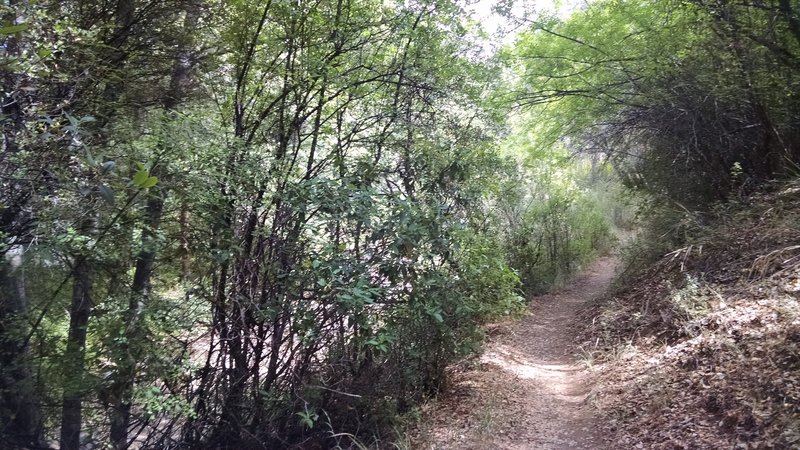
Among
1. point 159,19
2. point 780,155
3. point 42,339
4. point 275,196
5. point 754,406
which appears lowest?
point 754,406

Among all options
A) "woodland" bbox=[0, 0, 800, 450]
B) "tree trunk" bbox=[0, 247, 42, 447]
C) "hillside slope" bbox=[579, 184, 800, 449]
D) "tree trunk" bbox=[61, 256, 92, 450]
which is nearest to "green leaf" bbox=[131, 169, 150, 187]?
"woodland" bbox=[0, 0, 800, 450]

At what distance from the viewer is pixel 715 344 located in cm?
568

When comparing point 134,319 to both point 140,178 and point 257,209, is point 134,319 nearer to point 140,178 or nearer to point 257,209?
point 257,209

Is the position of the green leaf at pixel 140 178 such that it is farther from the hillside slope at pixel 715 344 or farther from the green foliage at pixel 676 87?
the green foliage at pixel 676 87

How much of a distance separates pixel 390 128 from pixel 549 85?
5840 millimetres

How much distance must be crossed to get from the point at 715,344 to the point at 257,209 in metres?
4.99

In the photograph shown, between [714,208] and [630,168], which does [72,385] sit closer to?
[714,208]

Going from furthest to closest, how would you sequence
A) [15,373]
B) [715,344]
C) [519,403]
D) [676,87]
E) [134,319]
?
[676,87]
[519,403]
[15,373]
[715,344]
[134,319]

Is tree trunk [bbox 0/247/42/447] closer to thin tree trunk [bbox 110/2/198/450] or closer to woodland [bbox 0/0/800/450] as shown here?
woodland [bbox 0/0/800/450]

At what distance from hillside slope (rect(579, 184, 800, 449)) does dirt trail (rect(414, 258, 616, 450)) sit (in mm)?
330

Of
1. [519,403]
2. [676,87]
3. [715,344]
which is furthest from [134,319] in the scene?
[676,87]

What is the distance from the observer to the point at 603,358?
8.09 metres

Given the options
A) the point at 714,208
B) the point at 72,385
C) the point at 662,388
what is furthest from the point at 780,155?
the point at 72,385

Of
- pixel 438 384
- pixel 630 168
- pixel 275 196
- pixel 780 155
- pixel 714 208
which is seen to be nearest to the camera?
pixel 275 196
